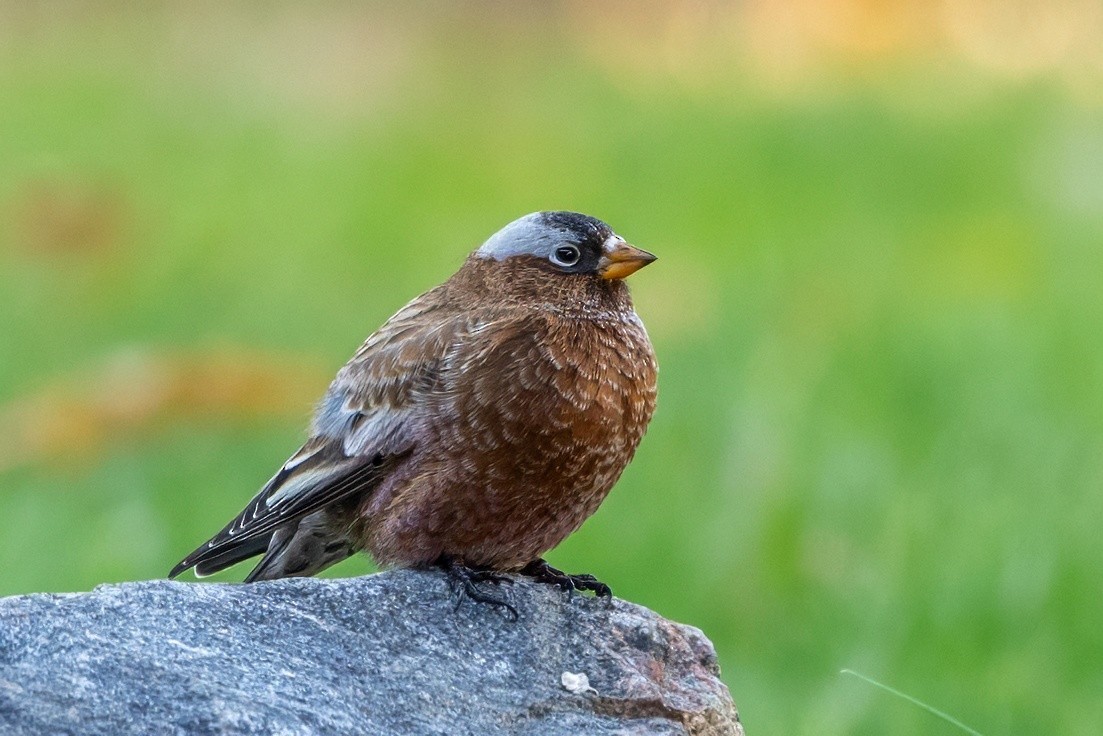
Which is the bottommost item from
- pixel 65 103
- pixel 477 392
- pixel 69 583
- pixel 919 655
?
pixel 69 583

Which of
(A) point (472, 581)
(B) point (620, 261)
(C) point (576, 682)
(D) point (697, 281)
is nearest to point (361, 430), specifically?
(A) point (472, 581)

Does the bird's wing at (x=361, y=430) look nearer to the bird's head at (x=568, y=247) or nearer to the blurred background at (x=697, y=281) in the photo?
the bird's head at (x=568, y=247)

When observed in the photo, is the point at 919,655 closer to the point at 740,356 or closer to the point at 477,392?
the point at 477,392

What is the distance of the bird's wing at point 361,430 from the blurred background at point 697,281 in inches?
79.4

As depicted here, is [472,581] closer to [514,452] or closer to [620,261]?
[514,452]

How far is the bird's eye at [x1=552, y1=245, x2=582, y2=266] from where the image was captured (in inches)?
209

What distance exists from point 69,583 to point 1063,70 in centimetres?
1016

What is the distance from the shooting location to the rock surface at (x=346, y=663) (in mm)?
3660

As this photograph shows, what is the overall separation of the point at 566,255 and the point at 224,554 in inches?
52.2

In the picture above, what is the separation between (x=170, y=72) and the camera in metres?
18.7

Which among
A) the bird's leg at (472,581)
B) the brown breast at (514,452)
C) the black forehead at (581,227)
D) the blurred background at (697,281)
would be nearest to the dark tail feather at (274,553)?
the brown breast at (514,452)

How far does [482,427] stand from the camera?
477 cm

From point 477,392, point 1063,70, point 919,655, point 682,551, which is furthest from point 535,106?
point 477,392

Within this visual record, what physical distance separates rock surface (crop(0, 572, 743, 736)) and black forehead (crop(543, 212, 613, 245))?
1.11m
